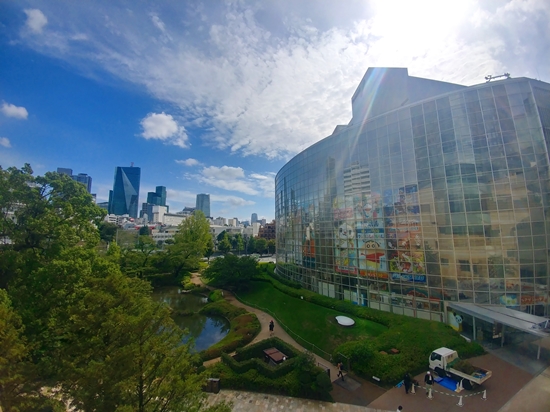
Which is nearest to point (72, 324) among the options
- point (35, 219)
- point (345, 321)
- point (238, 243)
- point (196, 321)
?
point (35, 219)

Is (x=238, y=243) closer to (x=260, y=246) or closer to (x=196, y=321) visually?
(x=260, y=246)

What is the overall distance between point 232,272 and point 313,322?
53.2 ft

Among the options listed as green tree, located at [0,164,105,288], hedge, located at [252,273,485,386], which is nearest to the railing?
hedge, located at [252,273,485,386]

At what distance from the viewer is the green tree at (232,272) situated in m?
37.5

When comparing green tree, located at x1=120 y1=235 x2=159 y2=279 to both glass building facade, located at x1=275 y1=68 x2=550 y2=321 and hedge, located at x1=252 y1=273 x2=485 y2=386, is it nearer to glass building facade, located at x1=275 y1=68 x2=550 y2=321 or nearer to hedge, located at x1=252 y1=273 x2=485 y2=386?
glass building facade, located at x1=275 y1=68 x2=550 y2=321

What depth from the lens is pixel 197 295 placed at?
127ft

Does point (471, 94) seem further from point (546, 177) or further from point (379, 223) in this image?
point (379, 223)

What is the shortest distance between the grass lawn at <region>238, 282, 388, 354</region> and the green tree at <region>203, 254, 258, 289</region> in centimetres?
313

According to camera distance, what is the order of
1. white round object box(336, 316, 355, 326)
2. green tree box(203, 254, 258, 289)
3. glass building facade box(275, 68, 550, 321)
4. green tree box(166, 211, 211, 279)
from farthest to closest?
green tree box(166, 211, 211, 279) → green tree box(203, 254, 258, 289) → white round object box(336, 316, 355, 326) → glass building facade box(275, 68, 550, 321)

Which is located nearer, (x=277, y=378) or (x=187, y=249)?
(x=277, y=378)

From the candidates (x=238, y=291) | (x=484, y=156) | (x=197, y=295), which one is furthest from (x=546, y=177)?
(x=197, y=295)

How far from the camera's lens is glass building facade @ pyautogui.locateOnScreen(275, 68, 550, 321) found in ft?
70.2

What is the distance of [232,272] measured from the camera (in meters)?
37.6

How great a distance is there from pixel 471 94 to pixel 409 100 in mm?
6813
